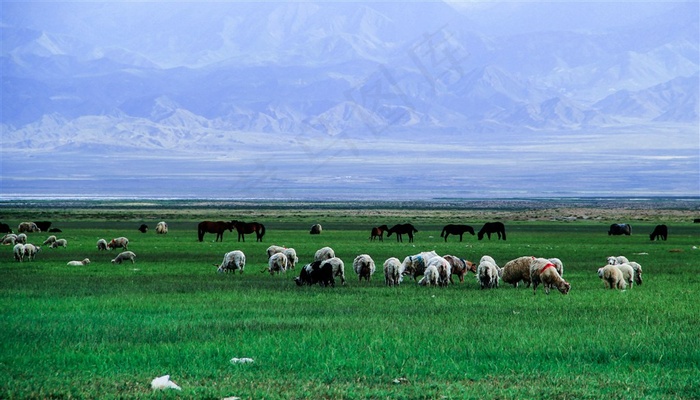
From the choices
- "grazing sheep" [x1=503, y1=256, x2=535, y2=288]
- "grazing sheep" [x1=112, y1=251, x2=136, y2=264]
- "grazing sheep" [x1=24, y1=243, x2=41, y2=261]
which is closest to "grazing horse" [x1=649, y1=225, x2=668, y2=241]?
"grazing sheep" [x1=112, y1=251, x2=136, y2=264]

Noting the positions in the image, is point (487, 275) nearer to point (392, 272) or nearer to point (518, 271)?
point (518, 271)

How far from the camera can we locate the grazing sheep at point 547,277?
76.1ft

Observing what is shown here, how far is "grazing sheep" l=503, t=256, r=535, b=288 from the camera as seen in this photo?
Answer: 24.8 meters

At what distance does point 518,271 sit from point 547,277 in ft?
5.52

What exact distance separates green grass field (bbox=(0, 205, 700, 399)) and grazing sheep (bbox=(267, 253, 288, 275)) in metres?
1.03

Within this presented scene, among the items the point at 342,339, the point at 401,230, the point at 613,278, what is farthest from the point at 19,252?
the point at 401,230

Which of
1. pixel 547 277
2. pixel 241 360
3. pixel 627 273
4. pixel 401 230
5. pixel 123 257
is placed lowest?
pixel 241 360

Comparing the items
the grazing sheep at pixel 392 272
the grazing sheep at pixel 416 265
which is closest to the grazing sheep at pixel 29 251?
the grazing sheep at pixel 416 265

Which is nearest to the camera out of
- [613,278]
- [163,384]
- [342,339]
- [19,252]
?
[163,384]

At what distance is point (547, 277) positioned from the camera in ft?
76.6

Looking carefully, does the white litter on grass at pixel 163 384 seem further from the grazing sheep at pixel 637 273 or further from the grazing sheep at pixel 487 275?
the grazing sheep at pixel 637 273

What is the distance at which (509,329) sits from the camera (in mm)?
16672

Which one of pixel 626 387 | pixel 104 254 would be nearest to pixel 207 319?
pixel 626 387

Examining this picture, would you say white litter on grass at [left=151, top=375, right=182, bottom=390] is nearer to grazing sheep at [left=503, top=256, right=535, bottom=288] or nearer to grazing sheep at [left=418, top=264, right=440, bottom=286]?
grazing sheep at [left=418, top=264, right=440, bottom=286]
